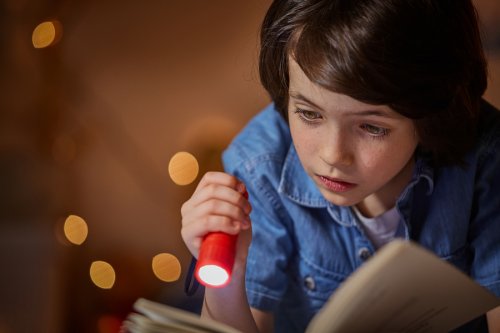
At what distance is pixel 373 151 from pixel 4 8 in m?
1.06

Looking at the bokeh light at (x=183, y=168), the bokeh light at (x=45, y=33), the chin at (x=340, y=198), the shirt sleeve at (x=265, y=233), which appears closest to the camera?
the chin at (x=340, y=198)

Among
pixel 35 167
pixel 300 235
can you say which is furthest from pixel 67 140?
pixel 300 235

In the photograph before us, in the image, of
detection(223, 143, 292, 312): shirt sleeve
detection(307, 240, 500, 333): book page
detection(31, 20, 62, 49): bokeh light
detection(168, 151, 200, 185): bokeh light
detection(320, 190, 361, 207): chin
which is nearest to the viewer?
detection(307, 240, 500, 333): book page

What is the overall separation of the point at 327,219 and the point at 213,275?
0.96ft

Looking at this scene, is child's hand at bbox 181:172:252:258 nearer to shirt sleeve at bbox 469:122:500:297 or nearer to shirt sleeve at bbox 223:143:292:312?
shirt sleeve at bbox 223:143:292:312

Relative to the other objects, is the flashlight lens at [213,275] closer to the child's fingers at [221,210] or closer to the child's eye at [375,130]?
the child's fingers at [221,210]

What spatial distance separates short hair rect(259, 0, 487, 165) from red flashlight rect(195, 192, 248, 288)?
7.8 inches

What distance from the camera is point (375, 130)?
729 millimetres

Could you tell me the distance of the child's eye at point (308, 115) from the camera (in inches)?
28.9

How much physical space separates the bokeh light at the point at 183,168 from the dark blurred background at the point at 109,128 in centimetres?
2

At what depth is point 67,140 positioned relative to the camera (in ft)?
5.25

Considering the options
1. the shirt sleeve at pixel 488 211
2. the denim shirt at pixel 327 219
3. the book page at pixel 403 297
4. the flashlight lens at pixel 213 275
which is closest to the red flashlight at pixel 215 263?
the flashlight lens at pixel 213 275

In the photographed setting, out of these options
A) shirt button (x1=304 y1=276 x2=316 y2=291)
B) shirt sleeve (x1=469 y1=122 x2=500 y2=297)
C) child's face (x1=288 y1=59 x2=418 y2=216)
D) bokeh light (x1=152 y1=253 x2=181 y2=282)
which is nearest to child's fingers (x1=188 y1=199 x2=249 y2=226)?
child's face (x1=288 y1=59 x2=418 y2=216)

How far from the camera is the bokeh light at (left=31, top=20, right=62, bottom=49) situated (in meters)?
1.48
